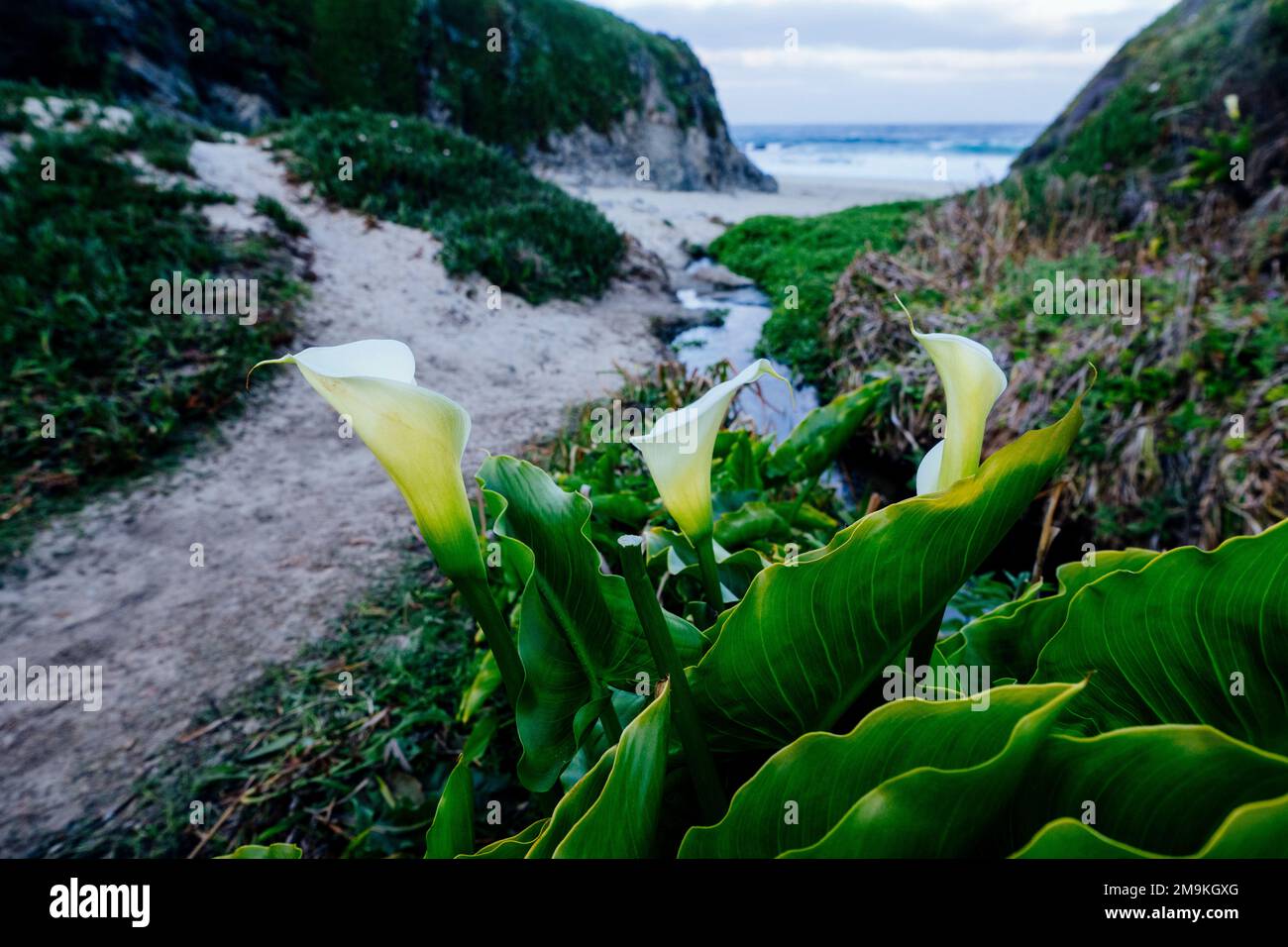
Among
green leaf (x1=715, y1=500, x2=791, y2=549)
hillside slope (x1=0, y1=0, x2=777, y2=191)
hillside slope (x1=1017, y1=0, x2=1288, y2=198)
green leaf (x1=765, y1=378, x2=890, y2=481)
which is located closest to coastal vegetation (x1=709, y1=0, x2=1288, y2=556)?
hillside slope (x1=1017, y1=0, x2=1288, y2=198)

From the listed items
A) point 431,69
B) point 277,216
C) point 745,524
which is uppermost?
point 431,69

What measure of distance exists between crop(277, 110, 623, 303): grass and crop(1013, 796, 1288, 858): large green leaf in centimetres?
497

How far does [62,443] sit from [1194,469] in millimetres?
4343

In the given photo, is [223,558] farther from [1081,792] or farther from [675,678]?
[1081,792]

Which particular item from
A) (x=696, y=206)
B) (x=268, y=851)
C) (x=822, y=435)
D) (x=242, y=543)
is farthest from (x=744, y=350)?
(x=696, y=206)

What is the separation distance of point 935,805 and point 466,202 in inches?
272

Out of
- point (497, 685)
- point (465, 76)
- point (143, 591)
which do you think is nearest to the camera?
point (497, 685)

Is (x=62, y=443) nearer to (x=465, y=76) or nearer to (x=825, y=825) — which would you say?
(x=825, y=825)

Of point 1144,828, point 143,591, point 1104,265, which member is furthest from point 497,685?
point 1104,265

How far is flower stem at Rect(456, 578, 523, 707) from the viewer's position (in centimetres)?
65

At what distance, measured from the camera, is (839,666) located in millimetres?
671

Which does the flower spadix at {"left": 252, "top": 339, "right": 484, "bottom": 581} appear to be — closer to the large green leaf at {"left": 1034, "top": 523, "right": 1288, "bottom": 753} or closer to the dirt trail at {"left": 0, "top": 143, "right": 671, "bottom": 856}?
the large green leaf at {"left": 1034, "top": 523, "right": 1288, "bottom": 753}

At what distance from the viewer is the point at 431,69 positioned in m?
13.2

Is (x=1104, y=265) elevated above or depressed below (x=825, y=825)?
above
